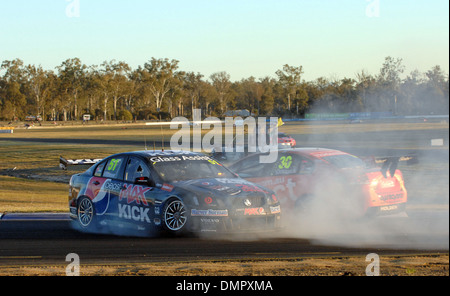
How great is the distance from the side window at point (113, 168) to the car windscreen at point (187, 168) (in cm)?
65

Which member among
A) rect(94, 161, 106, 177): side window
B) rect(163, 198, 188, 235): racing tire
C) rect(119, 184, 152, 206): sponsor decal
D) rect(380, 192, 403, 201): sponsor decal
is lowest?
rect(163, 198, 188, 235): racing tire

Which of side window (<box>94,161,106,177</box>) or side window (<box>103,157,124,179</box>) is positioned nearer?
side window (<box>103,157,124,179</box>)

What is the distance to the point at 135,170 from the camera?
969cm

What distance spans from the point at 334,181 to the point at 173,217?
280 centimetres

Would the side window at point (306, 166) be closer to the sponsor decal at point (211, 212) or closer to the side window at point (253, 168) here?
the side window at point (253, 168)

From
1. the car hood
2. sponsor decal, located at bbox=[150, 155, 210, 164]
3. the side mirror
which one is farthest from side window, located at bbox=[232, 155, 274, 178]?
the side mirror

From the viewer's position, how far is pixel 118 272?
6438 millimetres

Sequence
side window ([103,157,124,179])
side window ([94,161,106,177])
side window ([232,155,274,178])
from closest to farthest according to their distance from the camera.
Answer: side window ([103,157,124,179]), side window ([94,161,106,177]), side window ([232,155,274,178])

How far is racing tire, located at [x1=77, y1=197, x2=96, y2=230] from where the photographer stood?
9.90 metres

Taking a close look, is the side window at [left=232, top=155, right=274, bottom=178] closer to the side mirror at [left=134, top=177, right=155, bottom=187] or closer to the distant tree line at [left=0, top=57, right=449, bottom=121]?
the side mirror at [left=134, top=177, right=155, bottom=187]

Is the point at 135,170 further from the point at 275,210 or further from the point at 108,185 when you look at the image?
the point at 275,210

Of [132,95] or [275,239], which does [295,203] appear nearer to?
[275,239]

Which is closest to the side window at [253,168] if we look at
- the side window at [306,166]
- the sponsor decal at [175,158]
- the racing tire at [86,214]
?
the side window at [306,166]
